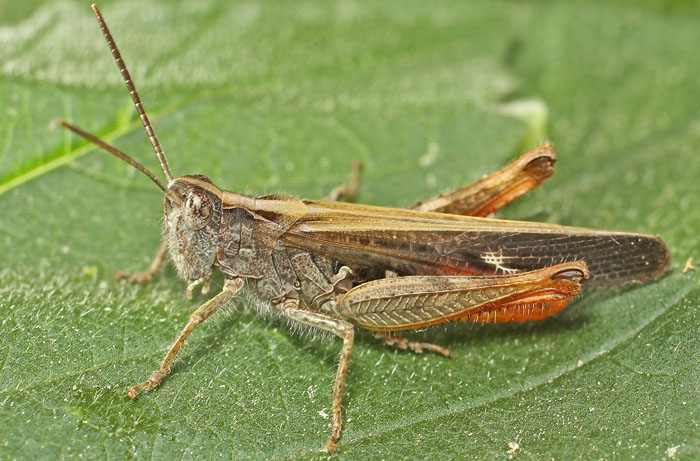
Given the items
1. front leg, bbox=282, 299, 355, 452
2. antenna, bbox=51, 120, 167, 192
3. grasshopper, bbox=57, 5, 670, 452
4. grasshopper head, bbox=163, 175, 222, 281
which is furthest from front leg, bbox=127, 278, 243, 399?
antenna, bbox=51, 120, 167, 192

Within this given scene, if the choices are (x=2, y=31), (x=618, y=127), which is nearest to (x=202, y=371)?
(x=2, y=31)

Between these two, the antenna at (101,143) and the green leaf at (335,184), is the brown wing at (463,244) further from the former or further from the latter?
the antenna at (101,143)

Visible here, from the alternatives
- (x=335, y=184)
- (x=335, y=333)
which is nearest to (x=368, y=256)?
(x=335, y=333)

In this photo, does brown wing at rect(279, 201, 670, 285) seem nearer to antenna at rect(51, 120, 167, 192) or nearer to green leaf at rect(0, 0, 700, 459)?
green leaf at rect(0, 0, 700, 459)

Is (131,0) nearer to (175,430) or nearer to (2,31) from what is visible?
(2,31)

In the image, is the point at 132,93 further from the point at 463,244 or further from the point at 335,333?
the point at 463,244

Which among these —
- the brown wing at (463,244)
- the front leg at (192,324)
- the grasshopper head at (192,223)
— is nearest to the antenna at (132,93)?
the grasshopper head at (192,223)

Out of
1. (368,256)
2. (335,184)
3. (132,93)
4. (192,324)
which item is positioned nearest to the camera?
(192,324)
